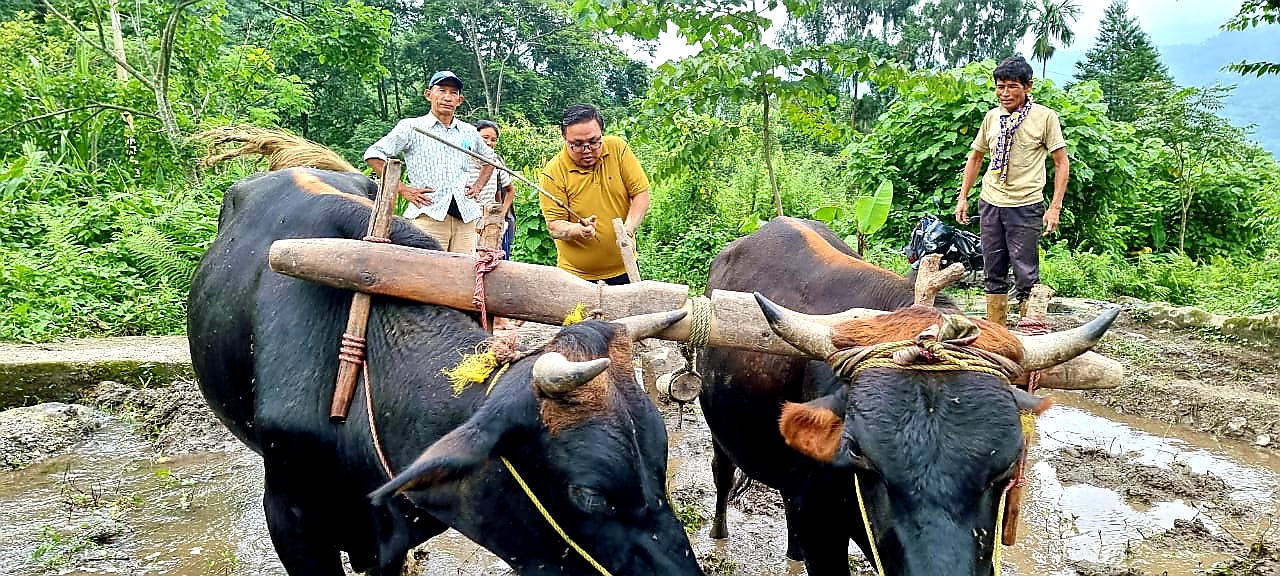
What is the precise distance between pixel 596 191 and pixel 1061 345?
3278 millimetres

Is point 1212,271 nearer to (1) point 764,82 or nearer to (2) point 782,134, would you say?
(1) point 764,82

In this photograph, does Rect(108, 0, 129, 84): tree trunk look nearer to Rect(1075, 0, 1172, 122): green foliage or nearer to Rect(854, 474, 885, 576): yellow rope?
Rect(854, 474, 885, 576): yellow rope

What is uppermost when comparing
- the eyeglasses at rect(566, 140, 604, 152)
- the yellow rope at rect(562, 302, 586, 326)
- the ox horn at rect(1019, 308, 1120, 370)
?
the eyeglasses at rect(566, 140, 604, 152)

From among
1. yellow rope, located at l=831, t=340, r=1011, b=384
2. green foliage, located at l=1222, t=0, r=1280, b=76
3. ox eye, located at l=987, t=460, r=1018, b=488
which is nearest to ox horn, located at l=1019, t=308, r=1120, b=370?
yellow rope, located at l=831, t=340, r=1011, b=384

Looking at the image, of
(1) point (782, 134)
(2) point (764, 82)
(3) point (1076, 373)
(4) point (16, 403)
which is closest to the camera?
(3) point (1076, 373)

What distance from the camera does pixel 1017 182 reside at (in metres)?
6.28

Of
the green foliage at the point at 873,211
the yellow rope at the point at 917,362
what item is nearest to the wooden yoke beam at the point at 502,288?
Answer: the yellow rope at the point at 917,362

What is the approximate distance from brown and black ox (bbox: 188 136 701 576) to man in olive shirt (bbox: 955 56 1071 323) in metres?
4.40

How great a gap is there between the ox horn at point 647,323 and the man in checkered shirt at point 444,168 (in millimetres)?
3189

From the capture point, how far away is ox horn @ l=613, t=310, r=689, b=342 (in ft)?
8.80

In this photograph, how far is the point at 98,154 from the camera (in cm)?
1190

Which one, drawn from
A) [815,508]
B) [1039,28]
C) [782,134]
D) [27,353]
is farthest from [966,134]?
[1039,28]

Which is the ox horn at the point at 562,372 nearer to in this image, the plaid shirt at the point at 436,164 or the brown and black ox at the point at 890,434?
the brown and black ox at the point at 890,434

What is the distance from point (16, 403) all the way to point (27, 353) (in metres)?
0.49
